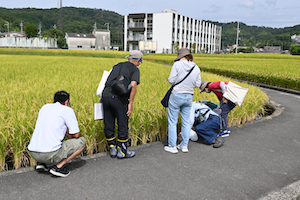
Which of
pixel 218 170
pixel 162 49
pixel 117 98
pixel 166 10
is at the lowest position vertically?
pixel 218 170

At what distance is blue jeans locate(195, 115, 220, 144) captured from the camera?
455cm

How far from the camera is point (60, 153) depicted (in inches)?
120

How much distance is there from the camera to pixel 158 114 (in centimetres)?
477

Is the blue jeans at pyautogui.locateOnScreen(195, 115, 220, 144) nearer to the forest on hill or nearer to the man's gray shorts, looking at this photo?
the man's gray shorts

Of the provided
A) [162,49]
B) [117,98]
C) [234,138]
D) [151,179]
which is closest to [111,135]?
[117,98]

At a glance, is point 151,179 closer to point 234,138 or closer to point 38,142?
point 38,142

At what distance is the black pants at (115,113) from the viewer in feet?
11.6

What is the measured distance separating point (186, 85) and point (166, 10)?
224 feet

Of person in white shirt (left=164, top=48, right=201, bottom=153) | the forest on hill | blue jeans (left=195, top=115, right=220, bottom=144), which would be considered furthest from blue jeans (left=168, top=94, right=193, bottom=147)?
the forest on hill

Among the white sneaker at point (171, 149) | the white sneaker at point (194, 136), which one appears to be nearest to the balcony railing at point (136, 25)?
the white sneaker at point (194, 136)

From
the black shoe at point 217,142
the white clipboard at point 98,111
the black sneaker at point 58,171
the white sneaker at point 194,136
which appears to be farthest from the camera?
the white sneaker at point 194,136

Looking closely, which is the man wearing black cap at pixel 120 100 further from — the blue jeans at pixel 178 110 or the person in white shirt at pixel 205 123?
the person in white shirt at pixel 205 123

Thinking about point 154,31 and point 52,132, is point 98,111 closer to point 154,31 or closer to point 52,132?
point 52,132

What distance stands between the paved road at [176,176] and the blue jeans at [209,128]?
18 centimetres
